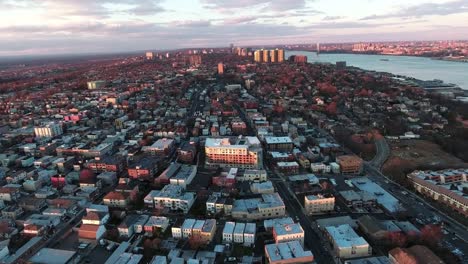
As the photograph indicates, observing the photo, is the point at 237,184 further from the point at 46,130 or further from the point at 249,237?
the point at 46,130

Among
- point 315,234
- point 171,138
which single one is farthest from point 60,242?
point 171,138

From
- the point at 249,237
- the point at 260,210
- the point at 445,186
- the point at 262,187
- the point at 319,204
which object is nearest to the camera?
the point at 249,237

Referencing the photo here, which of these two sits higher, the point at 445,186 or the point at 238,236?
the point at 445,186

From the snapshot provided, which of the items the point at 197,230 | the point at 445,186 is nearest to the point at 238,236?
the point at 197,230

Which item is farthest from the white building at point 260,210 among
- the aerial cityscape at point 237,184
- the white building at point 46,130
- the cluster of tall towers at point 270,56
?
the cluster of tall towers at point 270,56

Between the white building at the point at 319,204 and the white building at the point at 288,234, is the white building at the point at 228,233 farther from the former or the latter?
the white building at the point at 319,204

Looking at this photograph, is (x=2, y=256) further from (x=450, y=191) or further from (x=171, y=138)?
(x=450, y=191)
